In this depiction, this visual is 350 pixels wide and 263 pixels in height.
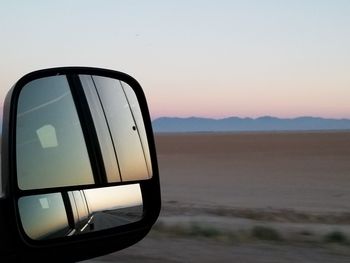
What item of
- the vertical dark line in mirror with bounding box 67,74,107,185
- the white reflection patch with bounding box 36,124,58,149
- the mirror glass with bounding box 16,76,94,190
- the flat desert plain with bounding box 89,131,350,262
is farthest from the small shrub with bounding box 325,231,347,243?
the white reflection patch with bounding box 36,124,58,149

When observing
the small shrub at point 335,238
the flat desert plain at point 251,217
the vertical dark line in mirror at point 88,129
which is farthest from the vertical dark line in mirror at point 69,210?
the small shrub at point 335,238

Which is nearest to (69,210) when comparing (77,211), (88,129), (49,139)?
(77,211)

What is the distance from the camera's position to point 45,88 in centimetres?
215

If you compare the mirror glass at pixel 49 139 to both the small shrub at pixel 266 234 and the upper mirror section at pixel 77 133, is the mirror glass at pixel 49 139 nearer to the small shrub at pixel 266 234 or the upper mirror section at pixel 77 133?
the upper mirror section at pixel 77 133

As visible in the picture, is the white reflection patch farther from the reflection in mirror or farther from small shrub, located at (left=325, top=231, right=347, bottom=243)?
small shrub, located at (left=325, top=231, right=347, bottom=243)

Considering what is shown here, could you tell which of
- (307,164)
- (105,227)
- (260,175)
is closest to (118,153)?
(105,227)

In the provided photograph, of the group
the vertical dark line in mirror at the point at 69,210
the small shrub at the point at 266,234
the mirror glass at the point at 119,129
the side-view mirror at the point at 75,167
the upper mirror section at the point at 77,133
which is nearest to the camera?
the side-view mirror at the point at 75,167

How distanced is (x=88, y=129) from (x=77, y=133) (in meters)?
0.12

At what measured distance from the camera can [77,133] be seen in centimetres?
233

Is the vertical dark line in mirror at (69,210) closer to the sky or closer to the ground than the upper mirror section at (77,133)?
closer to the ground

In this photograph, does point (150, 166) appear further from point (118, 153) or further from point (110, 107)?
point (110, 107)

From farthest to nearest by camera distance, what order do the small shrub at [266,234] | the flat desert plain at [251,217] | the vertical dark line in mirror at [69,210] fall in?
the small shrub at [266,234] → the flat desert plain at [251,217] → the vertical dark line in mirror at [69,210]

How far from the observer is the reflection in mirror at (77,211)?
78.0 inches

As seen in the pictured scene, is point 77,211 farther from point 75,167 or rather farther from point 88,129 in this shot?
point 88,129
